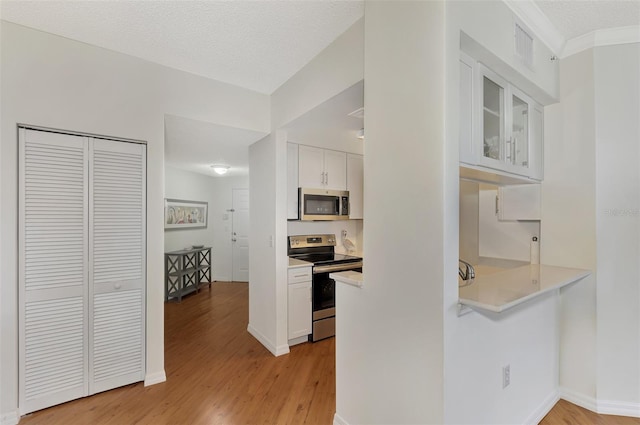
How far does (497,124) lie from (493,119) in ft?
0.20

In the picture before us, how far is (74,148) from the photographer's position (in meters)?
2.26

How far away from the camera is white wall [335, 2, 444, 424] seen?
134 cm

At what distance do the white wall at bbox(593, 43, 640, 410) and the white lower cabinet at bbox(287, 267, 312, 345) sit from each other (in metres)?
2.45

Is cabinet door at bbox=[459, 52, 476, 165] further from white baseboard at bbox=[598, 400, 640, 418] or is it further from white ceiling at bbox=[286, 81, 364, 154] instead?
white baseboard at bbox=[598, 400, 640, 418]

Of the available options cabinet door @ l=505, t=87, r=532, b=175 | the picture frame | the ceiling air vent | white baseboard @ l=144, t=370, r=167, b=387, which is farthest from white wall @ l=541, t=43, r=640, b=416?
the picture frame

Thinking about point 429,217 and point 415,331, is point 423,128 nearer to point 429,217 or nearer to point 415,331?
point 429,217

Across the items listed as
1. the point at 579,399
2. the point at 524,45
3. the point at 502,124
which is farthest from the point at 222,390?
the point at 524,45

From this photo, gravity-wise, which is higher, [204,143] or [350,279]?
[204,143]

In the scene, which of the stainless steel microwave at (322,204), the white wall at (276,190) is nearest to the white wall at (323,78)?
the white wall at (276,190)

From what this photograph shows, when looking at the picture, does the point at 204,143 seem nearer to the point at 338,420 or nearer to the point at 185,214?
the point at 185,214

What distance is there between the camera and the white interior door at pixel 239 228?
6438 mm

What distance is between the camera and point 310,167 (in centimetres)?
353

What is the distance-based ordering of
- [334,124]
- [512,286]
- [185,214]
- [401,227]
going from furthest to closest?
1. [185,214]
2. [334,124]
3. [512,286]
4. [401,227]

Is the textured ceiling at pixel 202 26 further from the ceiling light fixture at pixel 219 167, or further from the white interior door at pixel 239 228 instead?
the white interior door at pixel 239 228
